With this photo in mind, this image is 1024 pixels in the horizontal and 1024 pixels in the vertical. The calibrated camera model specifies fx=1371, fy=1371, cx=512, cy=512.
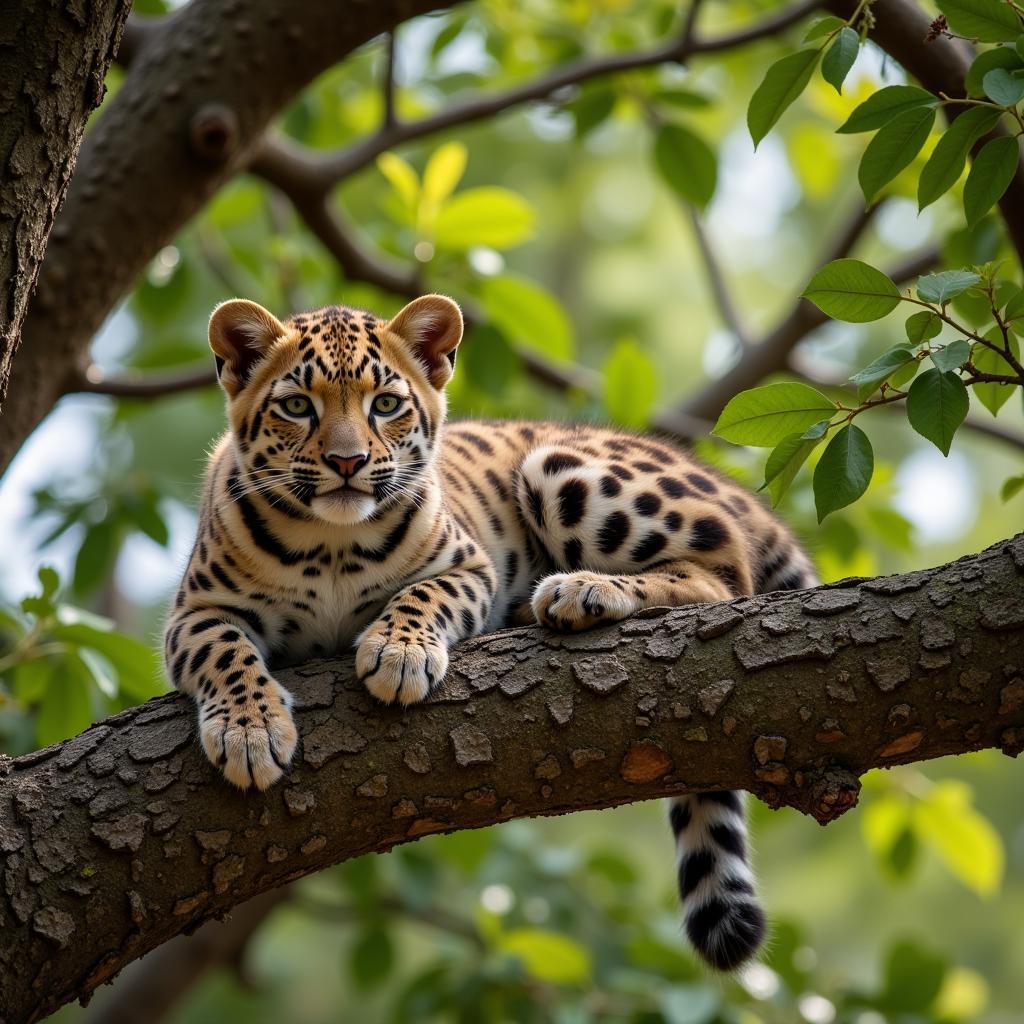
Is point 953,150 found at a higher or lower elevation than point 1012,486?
higher

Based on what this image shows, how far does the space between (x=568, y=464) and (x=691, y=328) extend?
9559 mm

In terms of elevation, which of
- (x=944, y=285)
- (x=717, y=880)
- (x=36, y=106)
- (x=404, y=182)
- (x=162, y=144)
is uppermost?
(x=36, y=106)

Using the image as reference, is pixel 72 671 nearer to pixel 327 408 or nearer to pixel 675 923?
pixel 327 408

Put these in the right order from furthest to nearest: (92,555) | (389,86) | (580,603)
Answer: (92,555) → (389,86) → (580,603)

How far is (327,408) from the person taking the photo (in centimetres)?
532

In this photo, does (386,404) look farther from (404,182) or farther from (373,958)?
(373,958)

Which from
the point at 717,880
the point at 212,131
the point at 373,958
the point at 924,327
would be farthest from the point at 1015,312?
the point at 373,958

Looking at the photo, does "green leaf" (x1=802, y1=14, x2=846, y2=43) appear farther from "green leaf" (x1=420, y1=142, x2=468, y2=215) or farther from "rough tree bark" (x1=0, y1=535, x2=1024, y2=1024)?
"green leaf" (x1=420, y1=142, x2=468, y2=215)

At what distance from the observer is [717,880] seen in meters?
5.10

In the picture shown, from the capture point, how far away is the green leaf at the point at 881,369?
3656 millimetres

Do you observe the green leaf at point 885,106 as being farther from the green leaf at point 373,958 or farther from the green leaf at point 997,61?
the green leaf at point 373,958

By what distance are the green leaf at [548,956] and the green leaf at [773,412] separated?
5.22m

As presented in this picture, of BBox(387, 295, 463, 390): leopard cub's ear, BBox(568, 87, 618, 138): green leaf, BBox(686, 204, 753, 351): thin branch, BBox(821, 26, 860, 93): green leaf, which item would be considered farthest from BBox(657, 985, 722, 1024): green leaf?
BBox(821, 26, 860, 93): green leaf

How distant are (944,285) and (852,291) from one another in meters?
0.27
